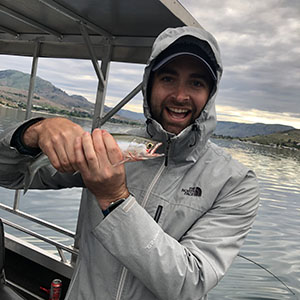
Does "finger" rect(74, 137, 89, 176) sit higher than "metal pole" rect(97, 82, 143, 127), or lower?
lower

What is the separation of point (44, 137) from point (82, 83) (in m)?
6.90

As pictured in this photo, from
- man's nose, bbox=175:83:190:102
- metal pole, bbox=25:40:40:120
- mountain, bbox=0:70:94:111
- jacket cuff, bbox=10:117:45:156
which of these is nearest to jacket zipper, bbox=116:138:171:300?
man's nose, bbox=175:83:190:102

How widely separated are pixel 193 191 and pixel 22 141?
855 mm

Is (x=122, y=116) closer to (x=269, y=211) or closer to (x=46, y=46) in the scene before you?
(x=46, y=46)

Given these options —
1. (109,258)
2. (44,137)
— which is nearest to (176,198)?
(109,258)

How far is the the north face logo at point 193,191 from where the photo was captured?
1511 millimetres

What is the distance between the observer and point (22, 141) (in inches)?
61.3

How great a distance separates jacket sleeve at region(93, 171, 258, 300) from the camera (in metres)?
1.15

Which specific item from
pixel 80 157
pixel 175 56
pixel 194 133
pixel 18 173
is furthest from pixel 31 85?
pixel 80 157

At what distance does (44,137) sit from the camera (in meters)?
1.33

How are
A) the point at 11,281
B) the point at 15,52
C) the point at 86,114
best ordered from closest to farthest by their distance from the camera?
the point at 11,281 → the point at 86,114 → the point at 15,52

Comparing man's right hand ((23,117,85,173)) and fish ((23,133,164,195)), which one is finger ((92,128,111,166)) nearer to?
man's right hand ((23,117,85,173))

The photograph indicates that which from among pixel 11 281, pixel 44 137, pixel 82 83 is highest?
pixel 82 83

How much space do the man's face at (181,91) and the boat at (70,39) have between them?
5.97ft
